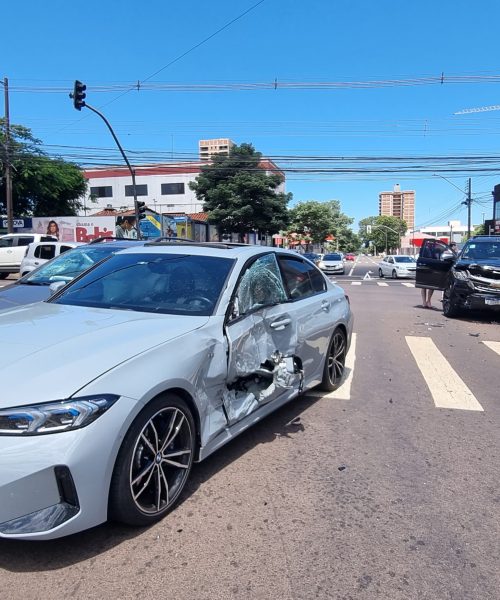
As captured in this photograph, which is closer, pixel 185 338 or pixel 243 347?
pixel 185 338

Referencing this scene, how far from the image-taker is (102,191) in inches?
2648

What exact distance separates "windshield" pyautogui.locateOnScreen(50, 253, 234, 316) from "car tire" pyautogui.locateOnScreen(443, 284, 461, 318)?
8.76 meters

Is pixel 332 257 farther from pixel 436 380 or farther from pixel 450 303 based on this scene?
pixel 436 380

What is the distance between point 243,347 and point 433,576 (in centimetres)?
182

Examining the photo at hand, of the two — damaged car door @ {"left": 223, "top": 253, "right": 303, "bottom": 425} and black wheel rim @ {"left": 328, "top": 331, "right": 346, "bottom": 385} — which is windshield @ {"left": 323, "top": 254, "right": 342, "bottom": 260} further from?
damaged car door @ {"left": 223, "top": 253, "right": 303, "bottom": 425}

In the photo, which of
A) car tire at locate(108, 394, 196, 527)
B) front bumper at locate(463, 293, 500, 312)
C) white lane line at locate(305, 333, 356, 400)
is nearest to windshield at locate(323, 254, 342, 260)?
front bumper at locate(463, 293, 500, 312)

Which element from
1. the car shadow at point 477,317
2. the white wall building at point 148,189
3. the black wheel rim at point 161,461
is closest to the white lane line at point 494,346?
the car shadow at point 477,317

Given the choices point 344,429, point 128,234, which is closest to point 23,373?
point 344,429

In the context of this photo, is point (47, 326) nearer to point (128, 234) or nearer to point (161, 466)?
point (161, 466)

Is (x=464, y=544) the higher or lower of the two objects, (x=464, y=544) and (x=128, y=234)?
the lower

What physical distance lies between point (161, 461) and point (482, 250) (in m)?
10.8

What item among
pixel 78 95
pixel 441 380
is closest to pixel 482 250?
pixel 441 380

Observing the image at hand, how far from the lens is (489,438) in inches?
171

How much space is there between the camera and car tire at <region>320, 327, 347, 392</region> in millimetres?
5432
